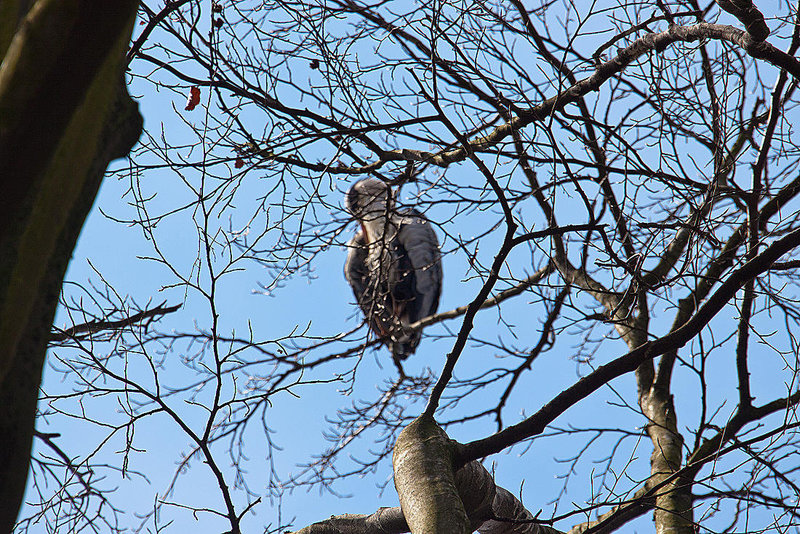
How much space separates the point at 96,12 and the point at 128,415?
90.2 inches

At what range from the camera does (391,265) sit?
4.35 meters

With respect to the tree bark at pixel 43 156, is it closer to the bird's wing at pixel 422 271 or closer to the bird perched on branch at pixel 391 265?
the bird perched on branch at pixel 391 265

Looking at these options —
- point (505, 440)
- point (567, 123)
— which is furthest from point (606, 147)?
point (505, 440)

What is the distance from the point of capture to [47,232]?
1171 millimetres

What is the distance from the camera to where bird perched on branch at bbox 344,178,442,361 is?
13.3ft

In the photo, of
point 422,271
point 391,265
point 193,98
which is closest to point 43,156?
A: point 193,98

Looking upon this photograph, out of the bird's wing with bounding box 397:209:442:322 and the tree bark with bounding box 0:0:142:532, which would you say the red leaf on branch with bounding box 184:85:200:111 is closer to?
the tree bark with bounding box 0:0:142:532

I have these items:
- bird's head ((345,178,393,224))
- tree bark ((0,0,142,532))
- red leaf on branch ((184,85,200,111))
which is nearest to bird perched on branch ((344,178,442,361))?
bird's head ((345,178,393,224))

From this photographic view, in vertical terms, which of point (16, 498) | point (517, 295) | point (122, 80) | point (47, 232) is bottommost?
point (16, 498)

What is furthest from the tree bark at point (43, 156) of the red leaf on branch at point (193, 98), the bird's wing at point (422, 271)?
the bird's wing at point (422, 271)

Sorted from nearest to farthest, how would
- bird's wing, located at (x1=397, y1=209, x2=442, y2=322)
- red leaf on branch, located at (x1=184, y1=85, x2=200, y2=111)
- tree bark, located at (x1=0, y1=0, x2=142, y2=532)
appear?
tree bark, located at (x1=0, y1=0, x2=142, y2=532) → red leaf on branch, located at (x1=184, y1=85, x2=200, y2=111) → bird's wing, located at (x1=397, y1=209, x2=442, y2=322)

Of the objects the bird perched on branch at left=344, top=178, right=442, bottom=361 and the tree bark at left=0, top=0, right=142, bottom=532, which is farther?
the bird perched on branch at left=344, top=178, right=442, bottom=361

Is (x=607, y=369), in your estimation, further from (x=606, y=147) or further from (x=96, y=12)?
(x=96, y=12)

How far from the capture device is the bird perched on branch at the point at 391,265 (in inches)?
160
